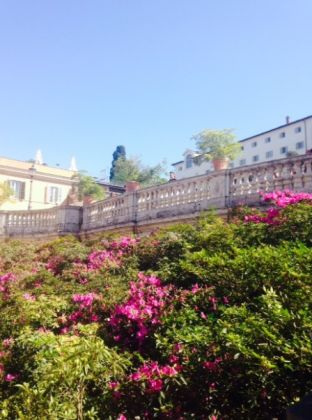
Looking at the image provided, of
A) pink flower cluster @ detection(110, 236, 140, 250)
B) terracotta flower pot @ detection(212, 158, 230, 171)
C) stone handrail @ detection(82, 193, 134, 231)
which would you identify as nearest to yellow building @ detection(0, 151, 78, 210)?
stone handrail @ detection(82, 193, 134, 231)

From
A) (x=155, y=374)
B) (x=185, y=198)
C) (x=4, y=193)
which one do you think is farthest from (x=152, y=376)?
(x=4, y=193)

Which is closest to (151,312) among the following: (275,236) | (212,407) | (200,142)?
(212,407)

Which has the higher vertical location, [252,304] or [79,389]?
[252,304]

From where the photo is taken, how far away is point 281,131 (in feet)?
191

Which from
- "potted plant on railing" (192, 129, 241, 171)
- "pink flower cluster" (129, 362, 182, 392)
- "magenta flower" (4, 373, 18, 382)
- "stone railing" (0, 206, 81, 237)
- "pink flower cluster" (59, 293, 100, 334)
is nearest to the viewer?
"pink flower cluster" (129, 362, 182, 392)

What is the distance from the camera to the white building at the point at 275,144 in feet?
179

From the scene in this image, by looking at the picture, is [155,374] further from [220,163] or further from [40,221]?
[40,221]

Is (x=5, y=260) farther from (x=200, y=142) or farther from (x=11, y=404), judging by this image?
(x=200, y=142)

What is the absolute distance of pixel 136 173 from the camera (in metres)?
55.2

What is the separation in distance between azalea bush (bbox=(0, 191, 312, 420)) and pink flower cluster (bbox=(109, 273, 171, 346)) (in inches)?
0.6

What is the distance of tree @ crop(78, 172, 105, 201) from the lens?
4119 centimetres

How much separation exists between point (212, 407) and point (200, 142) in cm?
5167

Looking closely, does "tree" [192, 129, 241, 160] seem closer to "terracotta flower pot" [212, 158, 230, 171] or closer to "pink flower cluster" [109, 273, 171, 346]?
"terracotta flower pot" [212, 158, 230, 171]

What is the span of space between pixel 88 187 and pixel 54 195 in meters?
3.58
